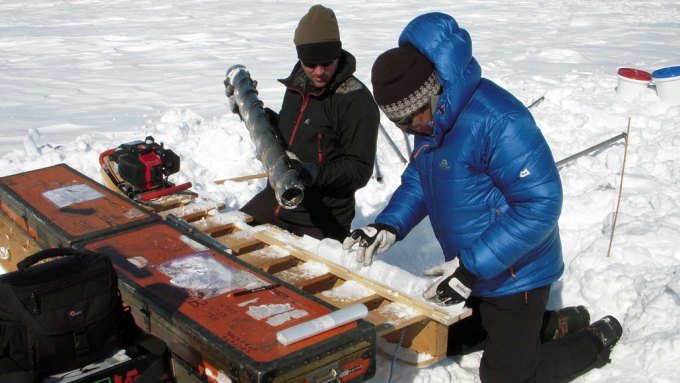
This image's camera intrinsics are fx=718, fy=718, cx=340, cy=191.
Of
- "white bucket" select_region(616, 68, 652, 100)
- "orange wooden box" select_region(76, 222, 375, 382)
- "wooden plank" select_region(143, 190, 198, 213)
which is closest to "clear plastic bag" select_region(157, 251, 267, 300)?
"orange wooden box" select_region(76, 222, 375, 382)

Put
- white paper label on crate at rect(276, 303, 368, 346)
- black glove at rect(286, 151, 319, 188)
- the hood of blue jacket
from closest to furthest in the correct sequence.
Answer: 1. white paper label on crate at rect(276, 303, 368, 346)
2. the hood of blue jacket
3. black glove at rect(286, 151, 319, 188)

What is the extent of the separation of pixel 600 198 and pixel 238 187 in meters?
2.95

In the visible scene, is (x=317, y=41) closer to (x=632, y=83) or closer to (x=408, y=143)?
(x=408, y=143)

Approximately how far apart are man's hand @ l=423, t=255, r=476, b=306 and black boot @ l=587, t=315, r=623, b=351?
42.7 inches

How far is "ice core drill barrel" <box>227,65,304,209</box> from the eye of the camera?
3615 millimetres

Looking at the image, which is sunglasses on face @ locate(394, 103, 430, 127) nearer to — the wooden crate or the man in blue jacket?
the man in blue jacket

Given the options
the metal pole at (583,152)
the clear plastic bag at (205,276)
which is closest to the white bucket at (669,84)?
the metal pole at (583,152)

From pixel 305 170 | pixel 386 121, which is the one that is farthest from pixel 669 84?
pixel 305 170

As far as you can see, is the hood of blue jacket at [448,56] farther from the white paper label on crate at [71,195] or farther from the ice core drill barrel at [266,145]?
the white paper label on crate at [71,195]

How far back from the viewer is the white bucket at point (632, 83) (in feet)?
26.7

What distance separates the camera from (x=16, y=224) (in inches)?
170

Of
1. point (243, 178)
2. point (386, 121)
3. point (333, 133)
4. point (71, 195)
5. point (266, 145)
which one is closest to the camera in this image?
point (266, 145)

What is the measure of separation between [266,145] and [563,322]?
6.11ft

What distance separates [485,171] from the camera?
290 cm
